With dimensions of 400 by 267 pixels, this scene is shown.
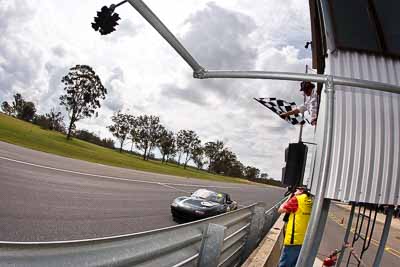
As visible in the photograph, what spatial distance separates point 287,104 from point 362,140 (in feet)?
6.53

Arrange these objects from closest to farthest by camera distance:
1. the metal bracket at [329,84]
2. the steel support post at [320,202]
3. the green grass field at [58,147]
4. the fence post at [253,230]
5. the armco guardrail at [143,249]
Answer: the armco guardrail at [143,249] < the steel support post at [320,202] < the metal bracket at [329,84] < the fence post at [253,230] < the green grass field at [58,147]

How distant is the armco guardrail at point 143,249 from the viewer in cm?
187

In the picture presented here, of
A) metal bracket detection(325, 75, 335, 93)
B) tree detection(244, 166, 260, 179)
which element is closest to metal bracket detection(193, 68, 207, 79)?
metal bracket detection(325, 75, 335, 93)

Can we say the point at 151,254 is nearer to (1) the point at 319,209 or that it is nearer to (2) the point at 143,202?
(1) the point at 319,209

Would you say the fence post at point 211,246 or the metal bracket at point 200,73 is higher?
the metal bracket at point 200,73

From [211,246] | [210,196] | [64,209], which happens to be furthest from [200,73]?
[210,196]

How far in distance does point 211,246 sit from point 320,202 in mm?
1658

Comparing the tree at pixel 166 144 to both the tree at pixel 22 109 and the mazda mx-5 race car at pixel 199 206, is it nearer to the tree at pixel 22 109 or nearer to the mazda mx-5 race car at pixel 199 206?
the tree at pixel 22 109

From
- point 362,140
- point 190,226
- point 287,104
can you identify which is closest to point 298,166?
point 362,140

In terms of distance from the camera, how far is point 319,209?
129 inches

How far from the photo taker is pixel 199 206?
534 inches

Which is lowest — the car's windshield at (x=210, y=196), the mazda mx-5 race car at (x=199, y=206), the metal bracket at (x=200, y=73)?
the mazda mx-5 race car at (x=199, y=206)

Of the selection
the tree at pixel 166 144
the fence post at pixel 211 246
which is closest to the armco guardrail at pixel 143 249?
the fence post at pixel 211 246

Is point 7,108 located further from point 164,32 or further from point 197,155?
point 164,32
